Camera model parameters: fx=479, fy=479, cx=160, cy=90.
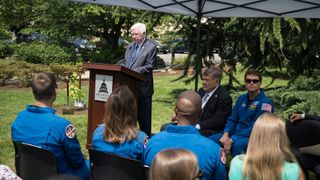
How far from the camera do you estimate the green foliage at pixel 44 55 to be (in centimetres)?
2247

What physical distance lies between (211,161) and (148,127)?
3656mm

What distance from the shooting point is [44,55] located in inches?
885

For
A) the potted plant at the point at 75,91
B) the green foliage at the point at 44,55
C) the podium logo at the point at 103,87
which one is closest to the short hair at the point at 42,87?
the podium logo at the point at 103,87

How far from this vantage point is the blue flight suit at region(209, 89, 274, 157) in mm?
5297

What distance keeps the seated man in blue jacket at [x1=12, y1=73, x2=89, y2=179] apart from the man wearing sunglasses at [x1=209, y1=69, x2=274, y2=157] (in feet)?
6.97

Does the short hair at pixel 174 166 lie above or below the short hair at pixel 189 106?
below

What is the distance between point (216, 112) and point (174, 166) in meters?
3.62

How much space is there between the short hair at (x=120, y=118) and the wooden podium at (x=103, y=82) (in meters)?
2.03

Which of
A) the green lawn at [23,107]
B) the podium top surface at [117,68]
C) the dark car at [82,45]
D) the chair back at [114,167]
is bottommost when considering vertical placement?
the green lawn at [23,107]

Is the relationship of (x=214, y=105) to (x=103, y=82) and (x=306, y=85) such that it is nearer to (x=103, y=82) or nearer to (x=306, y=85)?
(x=103, y=82)

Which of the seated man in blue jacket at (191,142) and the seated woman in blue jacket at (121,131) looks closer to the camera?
the seated man in blue jacket at (191,142)

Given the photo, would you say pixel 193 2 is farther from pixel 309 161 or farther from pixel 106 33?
pixel 106 33

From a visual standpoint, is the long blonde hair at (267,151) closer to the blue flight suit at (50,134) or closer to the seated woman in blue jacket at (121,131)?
the seated woman in blue jacket at (121,131)

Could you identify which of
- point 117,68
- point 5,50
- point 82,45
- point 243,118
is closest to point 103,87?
point 117,68
